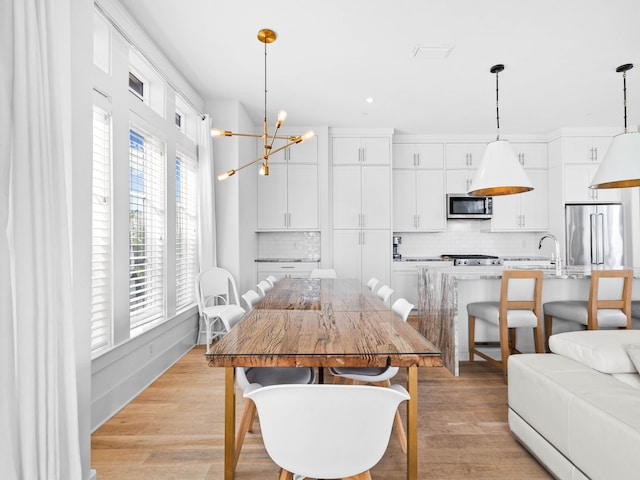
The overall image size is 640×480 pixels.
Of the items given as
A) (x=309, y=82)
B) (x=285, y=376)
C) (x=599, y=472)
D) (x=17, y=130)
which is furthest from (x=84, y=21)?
(x=599, y=472)

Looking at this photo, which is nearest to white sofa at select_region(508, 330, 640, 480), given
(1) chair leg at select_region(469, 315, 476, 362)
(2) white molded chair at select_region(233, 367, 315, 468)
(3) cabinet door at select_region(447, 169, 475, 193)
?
(2) white molded chair at select_region(233, 367, 315, 468)

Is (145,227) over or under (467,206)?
under

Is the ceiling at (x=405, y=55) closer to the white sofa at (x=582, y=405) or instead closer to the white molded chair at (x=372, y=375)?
the white sofa at (x=582, y=405)

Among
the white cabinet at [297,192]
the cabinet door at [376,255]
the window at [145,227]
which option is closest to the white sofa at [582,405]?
the window at [145,227]

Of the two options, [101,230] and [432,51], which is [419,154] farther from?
[101,230]

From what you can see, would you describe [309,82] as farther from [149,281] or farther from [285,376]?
[285,376]

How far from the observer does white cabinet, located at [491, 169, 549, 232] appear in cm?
578

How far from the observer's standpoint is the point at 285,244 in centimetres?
575

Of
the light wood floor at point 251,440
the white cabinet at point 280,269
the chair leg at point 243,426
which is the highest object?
the white cabinet at point 280,269

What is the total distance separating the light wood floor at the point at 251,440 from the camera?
5.91 ft

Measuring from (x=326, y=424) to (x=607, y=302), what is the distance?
3026 millimetres

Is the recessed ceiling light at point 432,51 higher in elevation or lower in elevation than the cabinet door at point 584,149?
higher

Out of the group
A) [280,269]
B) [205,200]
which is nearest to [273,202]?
[280,269]

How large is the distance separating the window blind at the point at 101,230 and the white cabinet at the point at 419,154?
14.2 feet
